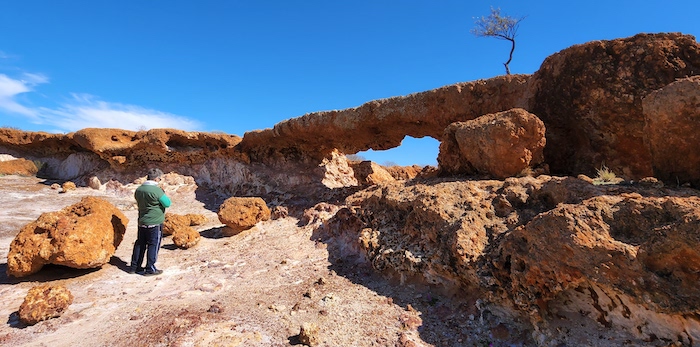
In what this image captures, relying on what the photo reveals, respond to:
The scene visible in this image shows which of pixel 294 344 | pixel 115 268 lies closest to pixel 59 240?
pixel 115 268

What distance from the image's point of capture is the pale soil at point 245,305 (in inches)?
111

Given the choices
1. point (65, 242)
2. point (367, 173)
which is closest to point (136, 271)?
point (65, 242)

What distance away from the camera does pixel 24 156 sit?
12859mm

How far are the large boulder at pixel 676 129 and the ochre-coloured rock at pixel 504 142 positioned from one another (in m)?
1.27

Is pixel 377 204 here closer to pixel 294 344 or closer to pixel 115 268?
pixel 294 344

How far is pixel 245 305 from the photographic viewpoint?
345 centimetres

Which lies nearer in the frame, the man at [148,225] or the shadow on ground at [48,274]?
the shadow on ground at [48,274]

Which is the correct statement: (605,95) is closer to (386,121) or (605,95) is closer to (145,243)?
(386,121)

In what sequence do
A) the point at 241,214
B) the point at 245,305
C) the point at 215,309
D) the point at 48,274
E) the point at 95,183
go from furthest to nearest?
the point at 95,183, the point at 241,214, the point at 48,274, the point at 245,305, the point at 215,309

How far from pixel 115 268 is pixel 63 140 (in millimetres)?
10070

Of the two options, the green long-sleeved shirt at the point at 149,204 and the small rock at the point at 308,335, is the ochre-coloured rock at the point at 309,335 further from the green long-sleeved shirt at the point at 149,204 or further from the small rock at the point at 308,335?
the green long-sleeved shirt at the point at 149,204

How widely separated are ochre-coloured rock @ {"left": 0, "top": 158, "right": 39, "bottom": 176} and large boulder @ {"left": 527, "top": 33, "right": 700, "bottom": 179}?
49.6 ft

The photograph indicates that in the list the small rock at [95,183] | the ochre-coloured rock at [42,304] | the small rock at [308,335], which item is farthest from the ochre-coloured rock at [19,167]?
the small rock at [308,335]

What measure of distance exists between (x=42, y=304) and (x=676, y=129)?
5726 mm
